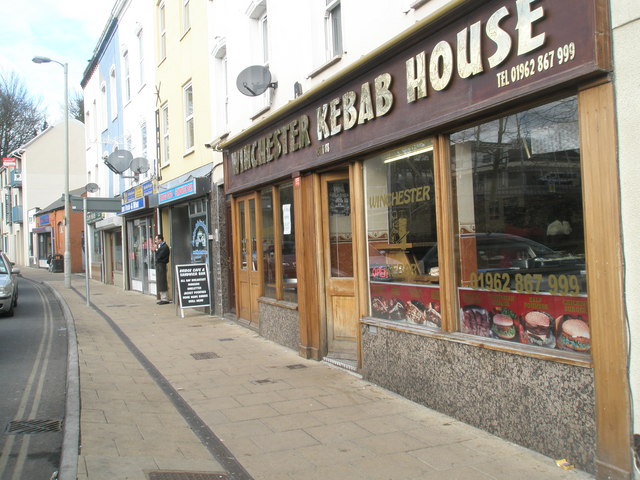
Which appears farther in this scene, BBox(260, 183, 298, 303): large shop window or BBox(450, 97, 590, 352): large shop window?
BBox(260, 183, 298, 303): large shop window

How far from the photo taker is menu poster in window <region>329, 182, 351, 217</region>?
26.0 feet

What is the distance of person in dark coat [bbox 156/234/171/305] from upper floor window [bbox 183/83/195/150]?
104 inches

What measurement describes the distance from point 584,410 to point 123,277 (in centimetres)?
2003

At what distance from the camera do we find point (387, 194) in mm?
6609

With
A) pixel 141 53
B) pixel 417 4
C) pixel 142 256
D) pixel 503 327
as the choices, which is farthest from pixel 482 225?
pixel 141 53

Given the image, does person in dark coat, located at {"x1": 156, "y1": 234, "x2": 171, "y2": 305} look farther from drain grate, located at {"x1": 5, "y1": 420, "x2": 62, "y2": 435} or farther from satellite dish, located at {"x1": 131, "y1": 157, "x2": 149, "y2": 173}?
drain grate, located at {"x1": 5, "y1": 420, "x2": 62, "y2": 435}

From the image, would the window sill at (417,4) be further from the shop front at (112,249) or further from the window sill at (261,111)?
the shop front at (112,249)

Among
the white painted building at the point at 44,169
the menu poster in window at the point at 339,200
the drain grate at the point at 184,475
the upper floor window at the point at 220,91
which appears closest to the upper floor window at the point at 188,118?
the upper floor window at the point at 220,91

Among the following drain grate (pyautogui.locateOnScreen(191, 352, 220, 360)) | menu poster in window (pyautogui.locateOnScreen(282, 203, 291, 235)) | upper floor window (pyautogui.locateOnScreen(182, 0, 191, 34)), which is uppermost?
upper floor window (pyautogui.locateOnScreen(182, 0, 191, 34))

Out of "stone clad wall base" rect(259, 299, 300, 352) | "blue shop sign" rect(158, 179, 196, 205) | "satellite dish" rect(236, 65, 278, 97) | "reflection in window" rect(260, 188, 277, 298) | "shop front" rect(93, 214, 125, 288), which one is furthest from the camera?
"shop front" rect(93, 214, 125, 288)

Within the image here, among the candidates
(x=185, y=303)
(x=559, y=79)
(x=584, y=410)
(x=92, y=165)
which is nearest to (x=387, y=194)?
(x=559, y=79)

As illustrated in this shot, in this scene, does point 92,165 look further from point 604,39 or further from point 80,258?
point 604,39

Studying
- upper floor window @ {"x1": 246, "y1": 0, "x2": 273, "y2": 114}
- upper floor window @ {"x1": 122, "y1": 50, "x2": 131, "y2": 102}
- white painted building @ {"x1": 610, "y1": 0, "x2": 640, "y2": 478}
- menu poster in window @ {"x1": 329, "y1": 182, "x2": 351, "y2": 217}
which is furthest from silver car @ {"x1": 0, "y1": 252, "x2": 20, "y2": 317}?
white painted building @ {"x1": 610, "y1": 0, "x2": 640, "y2": 478}

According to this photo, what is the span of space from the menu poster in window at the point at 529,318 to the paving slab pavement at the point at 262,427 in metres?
0.86
